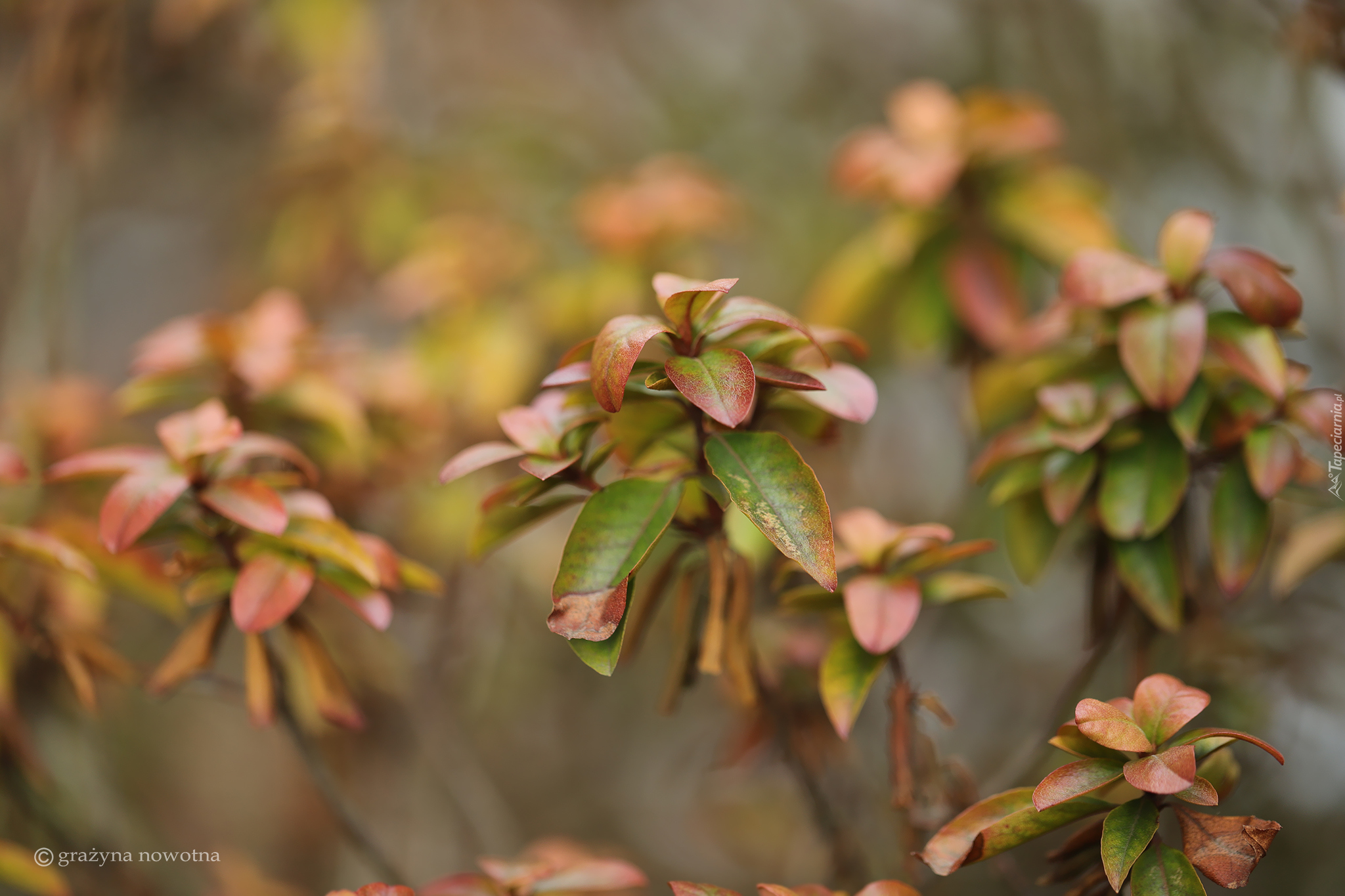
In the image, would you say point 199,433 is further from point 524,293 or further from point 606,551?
point 524,293

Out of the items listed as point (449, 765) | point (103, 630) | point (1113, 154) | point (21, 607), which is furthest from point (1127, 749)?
point (1113, 154)

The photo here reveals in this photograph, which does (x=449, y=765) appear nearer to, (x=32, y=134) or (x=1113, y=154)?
(x=32, y=134)

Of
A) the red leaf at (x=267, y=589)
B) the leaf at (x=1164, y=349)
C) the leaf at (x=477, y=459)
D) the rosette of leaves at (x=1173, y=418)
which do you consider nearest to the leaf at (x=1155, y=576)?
the rosette of leaves at (x=1173, y=418)

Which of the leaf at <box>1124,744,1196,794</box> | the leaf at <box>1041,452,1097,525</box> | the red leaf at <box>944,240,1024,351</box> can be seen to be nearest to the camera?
the leaf at <box>1124,744,1196,794</box>

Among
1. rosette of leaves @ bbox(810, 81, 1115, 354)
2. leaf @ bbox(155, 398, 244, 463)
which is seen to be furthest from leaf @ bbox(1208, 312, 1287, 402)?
leaf @ bbox(155, 398, 244, 463)

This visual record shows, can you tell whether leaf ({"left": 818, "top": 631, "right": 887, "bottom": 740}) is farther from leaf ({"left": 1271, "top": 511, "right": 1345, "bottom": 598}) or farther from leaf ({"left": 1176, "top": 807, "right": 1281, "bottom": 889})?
leaf ({"left": 1271, "top": 511, "right": 1345, "bottom": 598})

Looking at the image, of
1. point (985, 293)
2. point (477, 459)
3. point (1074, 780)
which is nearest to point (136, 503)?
point (477, 459)

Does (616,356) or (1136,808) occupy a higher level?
(616,356)
